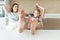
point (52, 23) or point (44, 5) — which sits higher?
point (44, 5)

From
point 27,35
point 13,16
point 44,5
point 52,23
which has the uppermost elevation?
point 44,5

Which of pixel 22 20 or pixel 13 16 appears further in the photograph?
pixel 13 16

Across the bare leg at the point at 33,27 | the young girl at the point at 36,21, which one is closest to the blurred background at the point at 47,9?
the young girl at the point at 36,21

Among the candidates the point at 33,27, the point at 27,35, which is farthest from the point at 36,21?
the point at 27,35

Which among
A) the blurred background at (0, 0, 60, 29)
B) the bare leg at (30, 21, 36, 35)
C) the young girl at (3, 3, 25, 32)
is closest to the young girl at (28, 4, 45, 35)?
the bare leg at (30, 21, 36, 35)

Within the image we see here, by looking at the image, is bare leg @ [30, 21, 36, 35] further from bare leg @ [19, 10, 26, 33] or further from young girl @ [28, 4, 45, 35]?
bare leg @ [19, 10, 26, 33]

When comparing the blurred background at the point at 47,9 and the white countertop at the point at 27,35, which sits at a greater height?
the blurred background at the point at 47,9

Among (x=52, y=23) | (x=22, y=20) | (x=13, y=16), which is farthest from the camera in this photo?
(x=52, y=23)

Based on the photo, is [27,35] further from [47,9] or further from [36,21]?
[47,9]

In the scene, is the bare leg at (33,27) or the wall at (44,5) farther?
the wall at (44,5)

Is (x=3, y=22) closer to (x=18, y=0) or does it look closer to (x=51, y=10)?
(x=18, y=0)

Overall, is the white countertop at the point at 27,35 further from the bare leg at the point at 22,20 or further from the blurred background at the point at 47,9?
the blurred background at the point at 47,9

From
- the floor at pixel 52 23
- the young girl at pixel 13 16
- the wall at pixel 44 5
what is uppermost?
the wall at pixel 44 5

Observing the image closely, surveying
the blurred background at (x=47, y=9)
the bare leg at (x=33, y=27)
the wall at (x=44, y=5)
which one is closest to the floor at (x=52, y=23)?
the blurred background at (x=47, y=9)
